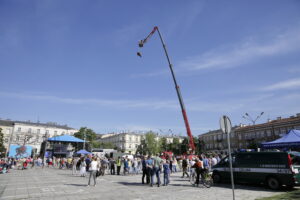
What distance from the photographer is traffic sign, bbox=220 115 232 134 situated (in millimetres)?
7513

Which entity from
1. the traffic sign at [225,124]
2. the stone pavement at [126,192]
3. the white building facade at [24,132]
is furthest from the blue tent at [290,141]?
the white building facade at [24,132]

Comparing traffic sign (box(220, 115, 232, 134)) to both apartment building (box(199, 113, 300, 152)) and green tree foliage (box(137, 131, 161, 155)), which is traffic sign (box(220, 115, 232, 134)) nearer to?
apartment building (box(199, 113, 300, 152))

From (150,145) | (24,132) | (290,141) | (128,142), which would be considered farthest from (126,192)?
(24,132)

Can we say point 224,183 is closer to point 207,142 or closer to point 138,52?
point 138,52

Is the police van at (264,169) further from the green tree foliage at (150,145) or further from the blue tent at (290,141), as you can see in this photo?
the green tree foliage at (150,145)

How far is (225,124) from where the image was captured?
761 centimetres

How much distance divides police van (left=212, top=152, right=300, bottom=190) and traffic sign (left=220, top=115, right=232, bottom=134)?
5.12 metres

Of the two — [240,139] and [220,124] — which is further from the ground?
[240,139]

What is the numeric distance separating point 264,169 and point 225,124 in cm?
542

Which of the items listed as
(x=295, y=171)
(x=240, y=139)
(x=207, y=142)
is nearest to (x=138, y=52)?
(x=295, y=171)

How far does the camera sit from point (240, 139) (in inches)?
3100

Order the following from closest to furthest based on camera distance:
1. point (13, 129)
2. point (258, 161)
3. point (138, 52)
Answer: point (258, 161)
point (138, 52)
point (13, 129)

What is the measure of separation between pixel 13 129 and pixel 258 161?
99372mm

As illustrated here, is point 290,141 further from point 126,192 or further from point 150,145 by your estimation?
point 150,145
